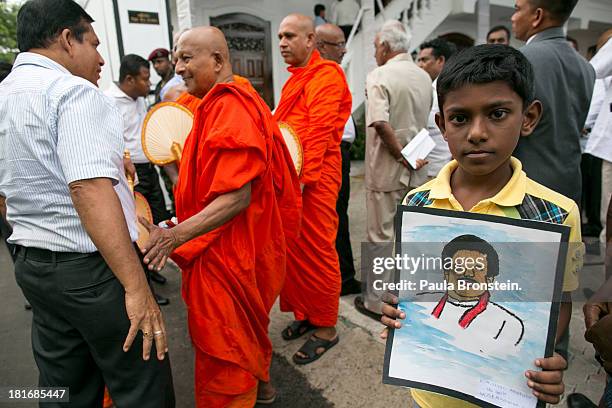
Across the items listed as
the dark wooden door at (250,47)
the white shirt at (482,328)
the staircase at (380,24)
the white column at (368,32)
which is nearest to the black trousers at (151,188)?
the white shirt at (482,328)

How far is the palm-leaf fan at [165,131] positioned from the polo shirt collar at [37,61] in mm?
856

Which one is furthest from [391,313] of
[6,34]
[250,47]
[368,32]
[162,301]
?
[6,34]

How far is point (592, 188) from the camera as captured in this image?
473cm

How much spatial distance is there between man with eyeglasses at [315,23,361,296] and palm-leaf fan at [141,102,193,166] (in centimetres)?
135

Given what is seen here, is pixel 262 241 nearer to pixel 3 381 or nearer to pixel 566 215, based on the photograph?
pixel 566 215

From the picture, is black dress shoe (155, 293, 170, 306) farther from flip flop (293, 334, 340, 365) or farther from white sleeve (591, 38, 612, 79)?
white sleeve (591, 38, 612, 79)

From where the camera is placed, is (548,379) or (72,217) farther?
(72,217)

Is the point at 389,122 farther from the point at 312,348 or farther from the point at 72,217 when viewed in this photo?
the point at 72,217

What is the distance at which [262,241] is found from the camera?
2.03m

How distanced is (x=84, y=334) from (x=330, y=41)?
107 inches

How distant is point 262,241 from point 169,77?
3.81 m

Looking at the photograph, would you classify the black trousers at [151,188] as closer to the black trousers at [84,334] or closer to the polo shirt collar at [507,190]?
the black trousers at [84,334]

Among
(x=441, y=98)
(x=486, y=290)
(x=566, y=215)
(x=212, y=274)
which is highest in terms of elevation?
(x=441, y=98)

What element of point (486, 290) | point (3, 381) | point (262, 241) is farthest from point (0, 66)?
point (486, 290)
